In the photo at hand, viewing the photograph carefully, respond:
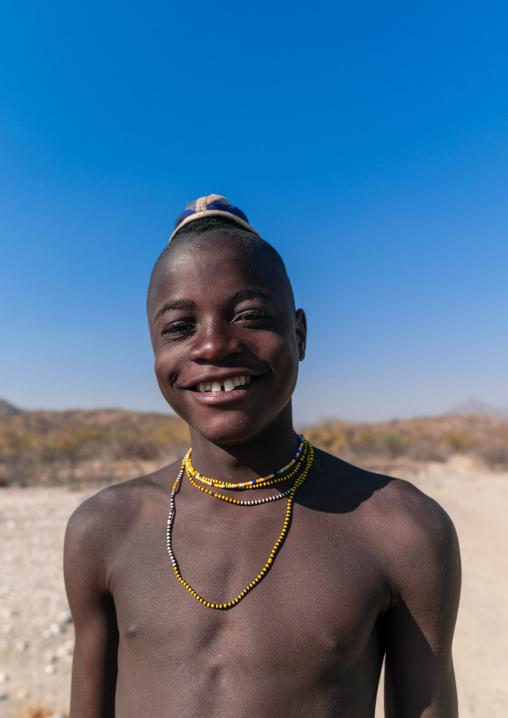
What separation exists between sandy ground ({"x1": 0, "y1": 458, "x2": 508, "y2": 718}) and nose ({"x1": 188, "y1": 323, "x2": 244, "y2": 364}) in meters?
3.57

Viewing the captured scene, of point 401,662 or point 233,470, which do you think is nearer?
point 401,662

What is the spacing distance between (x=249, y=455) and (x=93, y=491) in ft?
36.5

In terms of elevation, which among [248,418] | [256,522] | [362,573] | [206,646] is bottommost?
[206,646]

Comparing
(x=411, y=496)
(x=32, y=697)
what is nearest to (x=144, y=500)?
(x=411, y=496)

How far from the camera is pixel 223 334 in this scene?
1591mm

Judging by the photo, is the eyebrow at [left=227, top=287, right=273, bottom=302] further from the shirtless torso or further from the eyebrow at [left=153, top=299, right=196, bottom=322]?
the shirtless torso

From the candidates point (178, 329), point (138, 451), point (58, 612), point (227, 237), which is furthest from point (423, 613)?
point (138, 451)

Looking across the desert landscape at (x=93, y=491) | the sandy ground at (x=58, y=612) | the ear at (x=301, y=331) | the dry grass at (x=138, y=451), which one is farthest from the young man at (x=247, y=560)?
the dry grass at (x=138, y=451)

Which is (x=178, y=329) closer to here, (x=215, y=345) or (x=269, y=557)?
(x=215, y=345)

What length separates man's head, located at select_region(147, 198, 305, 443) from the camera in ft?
5.22

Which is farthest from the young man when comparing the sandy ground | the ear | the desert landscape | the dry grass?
the dry grass

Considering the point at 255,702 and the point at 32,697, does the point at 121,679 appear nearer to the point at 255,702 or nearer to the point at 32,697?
the point at 255,702

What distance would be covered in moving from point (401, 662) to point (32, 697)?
3.52 meters

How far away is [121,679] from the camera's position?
5.66 feet
